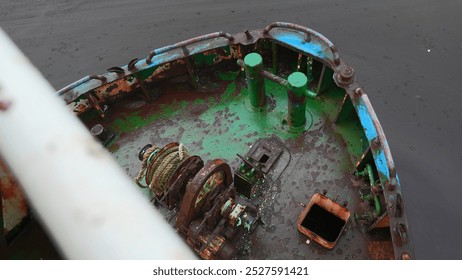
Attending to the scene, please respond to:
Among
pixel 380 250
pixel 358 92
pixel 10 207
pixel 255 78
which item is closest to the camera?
pixel 10 207

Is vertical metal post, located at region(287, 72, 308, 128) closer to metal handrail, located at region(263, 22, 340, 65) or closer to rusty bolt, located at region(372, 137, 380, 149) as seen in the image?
metal handrail, located at region(263, 22, 340, 65)

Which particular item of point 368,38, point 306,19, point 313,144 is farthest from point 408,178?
point 306,19

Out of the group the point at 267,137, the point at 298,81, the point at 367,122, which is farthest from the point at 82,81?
the point at 367,122

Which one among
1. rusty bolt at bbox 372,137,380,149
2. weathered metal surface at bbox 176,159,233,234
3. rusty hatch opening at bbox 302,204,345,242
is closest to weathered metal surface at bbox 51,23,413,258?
rusty hatch opening at bbox 302,204,345,242

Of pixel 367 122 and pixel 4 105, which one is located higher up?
pixel 4 105

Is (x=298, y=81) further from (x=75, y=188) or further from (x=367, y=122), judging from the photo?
(x=75, y=188)

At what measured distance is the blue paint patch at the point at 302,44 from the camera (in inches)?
192

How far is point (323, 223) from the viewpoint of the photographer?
4574 millimetres

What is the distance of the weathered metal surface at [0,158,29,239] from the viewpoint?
53.4 inches

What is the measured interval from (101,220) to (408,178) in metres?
6.54

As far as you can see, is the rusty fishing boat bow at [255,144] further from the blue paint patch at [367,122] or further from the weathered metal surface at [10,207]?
the weathered metal surface at [10,207]

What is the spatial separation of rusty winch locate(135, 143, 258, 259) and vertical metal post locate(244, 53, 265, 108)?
1.27m

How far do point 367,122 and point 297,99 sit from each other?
809mm

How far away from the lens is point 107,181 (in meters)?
0.83
